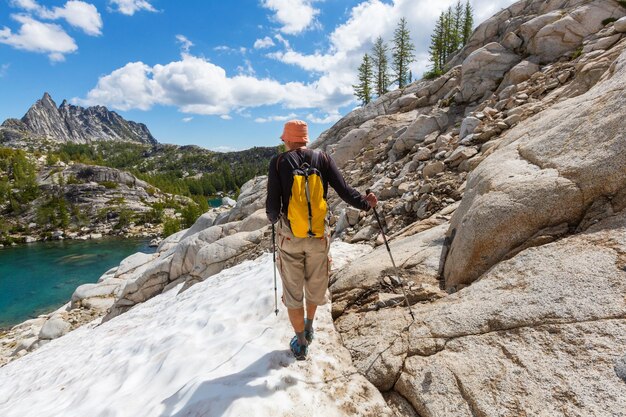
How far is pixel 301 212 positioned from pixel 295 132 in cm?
134

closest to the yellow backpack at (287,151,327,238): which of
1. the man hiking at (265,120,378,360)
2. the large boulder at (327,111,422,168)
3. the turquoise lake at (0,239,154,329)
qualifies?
the man hiking at (265,120,378,360)

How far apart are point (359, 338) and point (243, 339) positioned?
2.57 m

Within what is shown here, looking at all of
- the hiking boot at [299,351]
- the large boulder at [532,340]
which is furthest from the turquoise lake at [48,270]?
the large boulder at [532,340]

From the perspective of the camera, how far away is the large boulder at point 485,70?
21609 millimetres

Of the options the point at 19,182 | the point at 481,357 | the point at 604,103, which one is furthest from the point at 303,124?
the point at 19,182

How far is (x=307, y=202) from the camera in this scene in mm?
4992

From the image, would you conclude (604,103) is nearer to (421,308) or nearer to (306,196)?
(421,308)

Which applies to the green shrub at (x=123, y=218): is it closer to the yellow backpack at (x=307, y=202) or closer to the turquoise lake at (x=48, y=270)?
the turquoise lake at (x=48, y=270)

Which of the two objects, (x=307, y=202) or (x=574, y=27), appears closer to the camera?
(x=307, y=202)

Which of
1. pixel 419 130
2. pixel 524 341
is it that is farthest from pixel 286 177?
pixel 419 130

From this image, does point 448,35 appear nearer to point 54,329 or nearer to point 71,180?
point 54,329

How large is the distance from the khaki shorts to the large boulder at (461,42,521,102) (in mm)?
21057

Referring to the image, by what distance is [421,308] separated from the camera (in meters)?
5.86

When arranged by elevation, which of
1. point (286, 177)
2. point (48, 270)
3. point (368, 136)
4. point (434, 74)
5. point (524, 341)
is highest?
point (434, 74)
